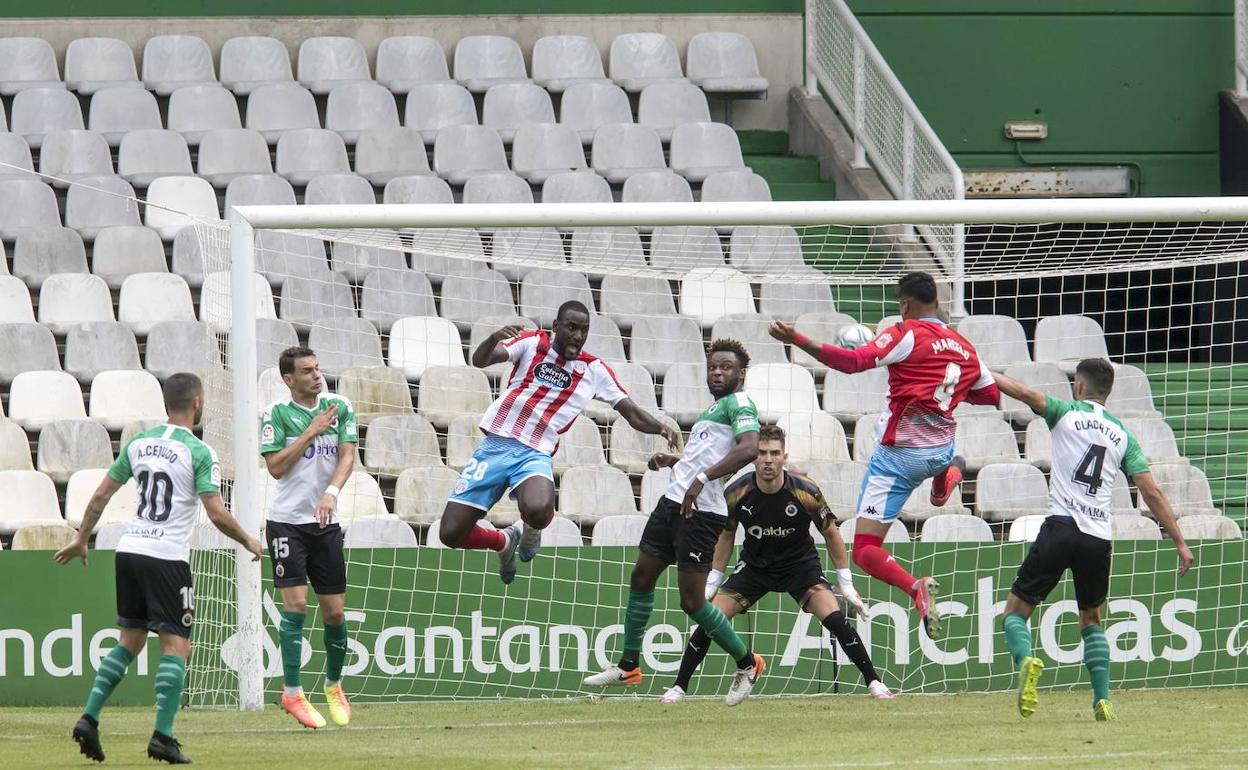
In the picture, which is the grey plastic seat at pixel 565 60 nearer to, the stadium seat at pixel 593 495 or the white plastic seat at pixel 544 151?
the white plastic seat at pixel 544 151

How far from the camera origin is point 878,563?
356 inches

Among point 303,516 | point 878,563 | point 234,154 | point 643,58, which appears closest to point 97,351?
point 234,154

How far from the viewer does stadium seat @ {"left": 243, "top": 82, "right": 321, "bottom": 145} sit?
14.7 m

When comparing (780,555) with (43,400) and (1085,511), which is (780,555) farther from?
(43,400)

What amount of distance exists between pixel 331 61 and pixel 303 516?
751 centimetres

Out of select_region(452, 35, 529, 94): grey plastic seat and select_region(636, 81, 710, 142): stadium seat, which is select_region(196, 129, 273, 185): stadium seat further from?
select_region(636, 81, 710, 142): stadium seat

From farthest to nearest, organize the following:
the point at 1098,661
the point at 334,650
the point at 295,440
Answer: the point at 334,650, the point at 295,440, the point at 1098,661

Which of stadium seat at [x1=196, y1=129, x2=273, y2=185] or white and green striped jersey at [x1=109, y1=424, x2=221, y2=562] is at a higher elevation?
stadium seat at [x1=196, y1=129, x2=273, y2=185]

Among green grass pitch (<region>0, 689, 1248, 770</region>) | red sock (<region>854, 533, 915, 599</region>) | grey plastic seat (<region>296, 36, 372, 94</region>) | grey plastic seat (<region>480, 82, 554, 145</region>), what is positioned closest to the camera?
green grass pitch (<region>0, 689, 1248, 770</region>)

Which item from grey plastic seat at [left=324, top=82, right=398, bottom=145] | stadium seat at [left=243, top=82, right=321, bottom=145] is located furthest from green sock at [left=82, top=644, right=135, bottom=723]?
grey plastic seat at [left=324, top=82, right=398, bottom=145]

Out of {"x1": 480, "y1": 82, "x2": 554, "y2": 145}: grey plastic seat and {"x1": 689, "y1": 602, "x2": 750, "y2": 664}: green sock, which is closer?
{"x1": 689, "y1": 602, "x2": 750, "y2": 664}: green sock

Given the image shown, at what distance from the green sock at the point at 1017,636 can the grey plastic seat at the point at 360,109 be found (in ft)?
26.9

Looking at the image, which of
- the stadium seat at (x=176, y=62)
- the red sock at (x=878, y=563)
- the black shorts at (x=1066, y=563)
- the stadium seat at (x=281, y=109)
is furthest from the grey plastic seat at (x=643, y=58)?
the black shorts at (x=1066, y=563)

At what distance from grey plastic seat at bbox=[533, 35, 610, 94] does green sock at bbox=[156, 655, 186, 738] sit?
30.0ft
